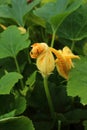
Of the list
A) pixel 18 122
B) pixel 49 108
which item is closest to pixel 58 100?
pixel 49 108

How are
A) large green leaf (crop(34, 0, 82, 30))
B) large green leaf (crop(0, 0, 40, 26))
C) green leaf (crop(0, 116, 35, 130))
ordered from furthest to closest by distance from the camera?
large green leaf (crop(0, 0, 40, 26)) < large green leaf (crop(34, 0, 82, 30)) < green leaf (crop(0, 116, 35, 130))

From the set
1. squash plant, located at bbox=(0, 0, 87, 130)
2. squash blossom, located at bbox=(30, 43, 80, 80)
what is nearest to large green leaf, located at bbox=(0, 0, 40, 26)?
squash plant, located at bbox=(0, 0, 87, 130)

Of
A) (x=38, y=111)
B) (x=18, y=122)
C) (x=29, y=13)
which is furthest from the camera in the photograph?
(x=29, y=13)

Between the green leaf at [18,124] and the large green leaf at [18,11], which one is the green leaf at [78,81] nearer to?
the green leaf at [18,124]

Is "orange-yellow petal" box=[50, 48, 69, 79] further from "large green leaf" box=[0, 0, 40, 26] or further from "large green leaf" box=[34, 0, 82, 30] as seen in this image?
"large green leaf" box=[0, 0, 40, 26]

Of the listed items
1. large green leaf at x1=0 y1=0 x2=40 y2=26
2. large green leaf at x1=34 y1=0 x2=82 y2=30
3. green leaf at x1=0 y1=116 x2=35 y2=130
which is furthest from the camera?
large green leaf at x1=0 y1=0 x2=40 y2=26

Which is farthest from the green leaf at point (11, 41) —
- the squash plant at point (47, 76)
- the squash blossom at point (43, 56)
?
the squash blossom at point (43, 56)

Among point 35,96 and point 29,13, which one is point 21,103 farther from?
point 29,13

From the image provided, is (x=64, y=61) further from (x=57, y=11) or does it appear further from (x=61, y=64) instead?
(x=57, y=11)
